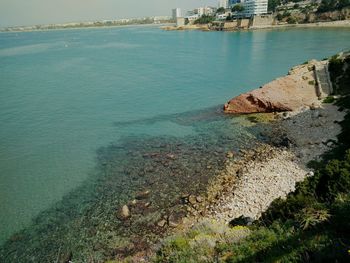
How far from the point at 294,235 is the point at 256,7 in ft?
567

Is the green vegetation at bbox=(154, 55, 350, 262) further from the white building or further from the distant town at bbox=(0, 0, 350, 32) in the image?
the white building

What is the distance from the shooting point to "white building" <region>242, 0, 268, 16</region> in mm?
160500

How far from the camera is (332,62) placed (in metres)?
35.1

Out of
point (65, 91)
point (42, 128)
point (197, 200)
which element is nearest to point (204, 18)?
point (65, 91)

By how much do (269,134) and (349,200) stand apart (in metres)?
17.2

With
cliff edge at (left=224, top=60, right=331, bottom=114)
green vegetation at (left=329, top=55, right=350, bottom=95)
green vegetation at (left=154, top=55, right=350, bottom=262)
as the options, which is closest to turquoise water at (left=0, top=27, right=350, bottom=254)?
cliff edge at (left=224, top=60, right=331, bottom=114)

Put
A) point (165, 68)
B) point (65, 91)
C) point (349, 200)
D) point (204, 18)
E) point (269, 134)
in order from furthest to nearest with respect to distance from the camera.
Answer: point (204, 18) < point (165, 68) < point (65, 91) < point (269, 134) < point (349, 200)

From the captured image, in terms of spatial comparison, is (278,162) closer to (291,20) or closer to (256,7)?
(291,20)

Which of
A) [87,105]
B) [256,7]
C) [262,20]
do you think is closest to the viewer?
[87,105]

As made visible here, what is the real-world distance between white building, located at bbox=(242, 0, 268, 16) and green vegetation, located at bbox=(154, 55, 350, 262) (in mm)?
164244

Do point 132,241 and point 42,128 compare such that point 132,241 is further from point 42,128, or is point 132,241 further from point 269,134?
point 42,128

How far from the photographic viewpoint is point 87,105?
38.4 metres

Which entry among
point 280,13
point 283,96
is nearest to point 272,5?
point 280,13

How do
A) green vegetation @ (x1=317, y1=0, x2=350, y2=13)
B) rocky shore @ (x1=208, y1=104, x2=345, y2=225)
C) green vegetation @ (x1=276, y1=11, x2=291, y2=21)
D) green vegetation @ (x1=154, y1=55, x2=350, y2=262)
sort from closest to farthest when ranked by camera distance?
1. green vegetation @ (x1=154, y1=55, x2=350, y2=262)
2. rocky shore @ (x1=208, y1=104, x2=345, y2=225)
3. green vegetation @ (x1=317, y1=0, x2=350, y2=13)
4. green vegetation @ (x1=276, y1=11, x2=291, y2=21)
